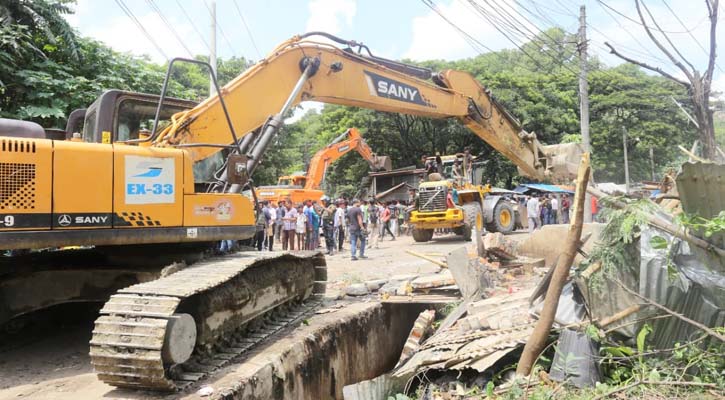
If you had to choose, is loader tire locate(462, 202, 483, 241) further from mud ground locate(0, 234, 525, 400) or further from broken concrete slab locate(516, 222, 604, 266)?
mud ground locate(0, 234, 525, 400)

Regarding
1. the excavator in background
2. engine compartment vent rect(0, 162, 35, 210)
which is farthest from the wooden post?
the excavator in background

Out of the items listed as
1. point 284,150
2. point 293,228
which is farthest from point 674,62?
point 284,150

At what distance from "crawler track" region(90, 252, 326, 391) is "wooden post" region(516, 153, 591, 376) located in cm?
234

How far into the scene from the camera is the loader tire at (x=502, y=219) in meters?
17.1

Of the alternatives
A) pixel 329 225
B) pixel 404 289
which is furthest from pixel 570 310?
pixel 329 225

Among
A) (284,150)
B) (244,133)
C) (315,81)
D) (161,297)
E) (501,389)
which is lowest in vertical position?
(501,389)

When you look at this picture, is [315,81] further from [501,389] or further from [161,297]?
[501,389]

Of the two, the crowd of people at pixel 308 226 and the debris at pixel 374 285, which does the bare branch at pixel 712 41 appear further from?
the crowd of people at pixel 308 226

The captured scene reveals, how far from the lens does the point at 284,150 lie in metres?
28.7

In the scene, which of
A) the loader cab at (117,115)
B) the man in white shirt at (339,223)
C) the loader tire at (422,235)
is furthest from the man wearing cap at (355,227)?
the loader cab at (117,115)

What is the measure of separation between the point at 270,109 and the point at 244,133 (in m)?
0.49

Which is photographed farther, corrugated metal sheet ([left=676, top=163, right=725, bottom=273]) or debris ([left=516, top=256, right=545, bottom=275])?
debris ([left=516, top=256, right=545, bottom=275])

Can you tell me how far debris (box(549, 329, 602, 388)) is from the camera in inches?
154

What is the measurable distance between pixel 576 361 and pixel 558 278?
630mm
